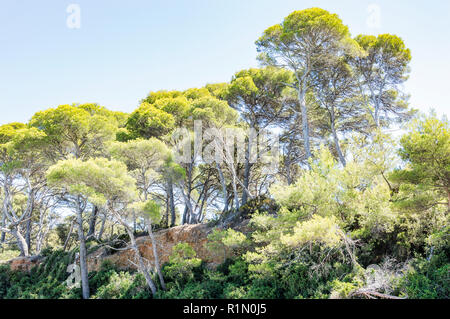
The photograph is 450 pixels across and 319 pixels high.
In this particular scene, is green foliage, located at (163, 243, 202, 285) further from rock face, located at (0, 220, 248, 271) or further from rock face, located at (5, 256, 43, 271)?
rock face, located at (5, 256, 43, 271)

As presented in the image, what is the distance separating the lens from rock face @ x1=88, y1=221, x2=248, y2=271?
1101 centimetres

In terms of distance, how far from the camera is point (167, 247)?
11852 millimetres

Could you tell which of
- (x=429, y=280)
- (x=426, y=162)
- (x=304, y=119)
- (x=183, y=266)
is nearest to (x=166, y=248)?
(x=183, y=266)

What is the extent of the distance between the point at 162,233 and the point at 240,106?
7571mm

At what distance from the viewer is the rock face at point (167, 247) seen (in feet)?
36.1

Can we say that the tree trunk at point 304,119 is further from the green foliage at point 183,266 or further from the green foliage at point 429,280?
the green foliage at point 183,266

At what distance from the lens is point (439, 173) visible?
549 centimetres

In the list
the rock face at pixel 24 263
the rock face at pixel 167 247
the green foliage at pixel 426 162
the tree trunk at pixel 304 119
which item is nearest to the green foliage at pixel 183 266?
the rock face at pixel 167 247

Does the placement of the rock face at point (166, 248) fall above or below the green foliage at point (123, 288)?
above

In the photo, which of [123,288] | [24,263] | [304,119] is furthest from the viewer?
[24,263]

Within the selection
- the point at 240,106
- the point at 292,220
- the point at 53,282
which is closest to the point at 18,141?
the point at 53,282

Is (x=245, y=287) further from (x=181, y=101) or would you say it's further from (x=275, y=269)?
(x=181, y=101)

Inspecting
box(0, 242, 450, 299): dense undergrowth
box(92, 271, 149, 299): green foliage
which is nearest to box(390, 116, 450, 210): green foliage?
box(0, 242, 450, 299): dense undergrowth

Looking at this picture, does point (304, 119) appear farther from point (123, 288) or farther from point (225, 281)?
point (123, 288)
